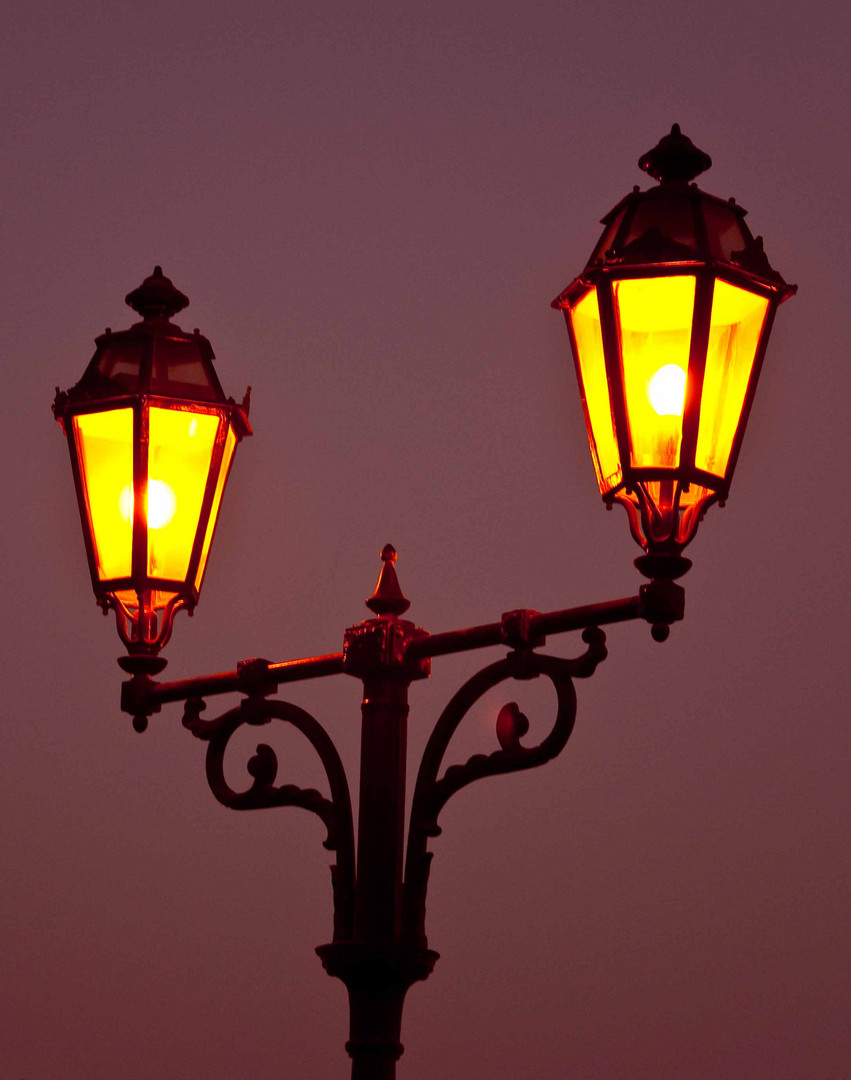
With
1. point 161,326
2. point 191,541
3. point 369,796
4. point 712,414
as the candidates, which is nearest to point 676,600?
point 712,414

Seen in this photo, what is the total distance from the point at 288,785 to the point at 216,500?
3.04ft

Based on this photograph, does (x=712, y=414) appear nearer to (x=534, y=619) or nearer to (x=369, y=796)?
(x=534, y=619)

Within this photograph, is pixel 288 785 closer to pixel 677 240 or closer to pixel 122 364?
pixel 122 364

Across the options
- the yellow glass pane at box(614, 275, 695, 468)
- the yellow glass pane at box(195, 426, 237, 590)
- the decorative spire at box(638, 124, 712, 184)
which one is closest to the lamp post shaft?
the yellow glass pane at box(195, 426, 237, 590)

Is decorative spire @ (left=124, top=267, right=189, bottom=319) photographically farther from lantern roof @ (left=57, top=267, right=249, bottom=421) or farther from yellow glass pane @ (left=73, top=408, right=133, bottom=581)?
yellow glass pane @ (left=73, top=408, right=133, bottom=581)

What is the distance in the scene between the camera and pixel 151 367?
5.66m

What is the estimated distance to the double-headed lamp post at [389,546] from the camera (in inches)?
178

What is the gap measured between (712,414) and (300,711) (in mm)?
1507

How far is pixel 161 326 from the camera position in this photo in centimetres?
584

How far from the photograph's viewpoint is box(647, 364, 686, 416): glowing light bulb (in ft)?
14.8

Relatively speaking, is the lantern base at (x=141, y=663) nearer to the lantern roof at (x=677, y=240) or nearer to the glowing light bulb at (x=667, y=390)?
the lantern roof at (x=677, y=240)

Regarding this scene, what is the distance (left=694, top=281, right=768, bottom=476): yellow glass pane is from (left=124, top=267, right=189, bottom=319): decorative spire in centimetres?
209

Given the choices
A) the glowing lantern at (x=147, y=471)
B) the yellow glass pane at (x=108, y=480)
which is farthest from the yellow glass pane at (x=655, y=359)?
the yellow glass pane at (x=108, y=480)

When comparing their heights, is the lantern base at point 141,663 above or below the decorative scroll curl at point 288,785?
above
